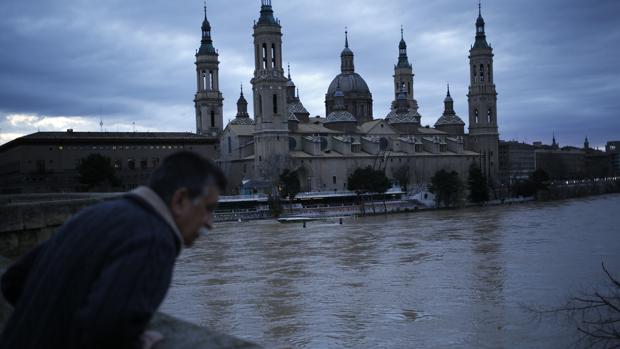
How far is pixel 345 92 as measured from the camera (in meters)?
80.2

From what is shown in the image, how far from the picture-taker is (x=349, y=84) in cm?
8044

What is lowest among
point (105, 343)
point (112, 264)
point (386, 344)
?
point (386, 344)

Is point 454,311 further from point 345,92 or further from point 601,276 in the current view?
point 345,92

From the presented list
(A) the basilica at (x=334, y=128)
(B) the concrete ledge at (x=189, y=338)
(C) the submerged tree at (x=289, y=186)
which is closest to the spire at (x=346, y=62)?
(A) the basilica at (x=334, y=128)

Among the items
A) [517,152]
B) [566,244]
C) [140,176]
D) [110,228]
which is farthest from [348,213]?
[517,152]

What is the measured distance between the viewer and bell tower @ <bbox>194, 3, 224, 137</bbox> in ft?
240

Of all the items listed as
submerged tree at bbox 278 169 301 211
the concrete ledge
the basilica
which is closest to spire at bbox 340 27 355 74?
the basilica

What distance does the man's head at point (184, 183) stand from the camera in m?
1.90

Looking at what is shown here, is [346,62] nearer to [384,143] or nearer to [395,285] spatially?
[384,143]

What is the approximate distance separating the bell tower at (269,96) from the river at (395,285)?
88.8ft

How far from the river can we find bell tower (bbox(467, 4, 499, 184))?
4933cm

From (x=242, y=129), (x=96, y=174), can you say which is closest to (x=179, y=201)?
(x=96, y=174)

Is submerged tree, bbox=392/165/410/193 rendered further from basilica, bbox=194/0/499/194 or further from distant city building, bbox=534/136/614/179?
distant city building, bbox=534/136/614/179

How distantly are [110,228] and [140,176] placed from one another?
186 ft
